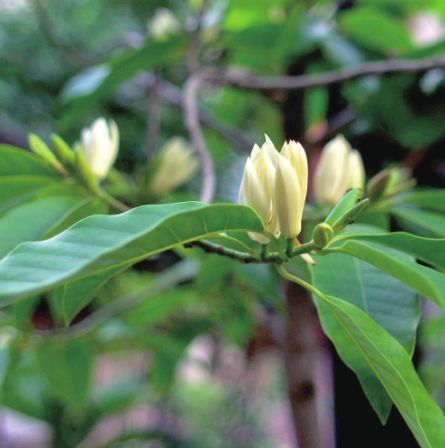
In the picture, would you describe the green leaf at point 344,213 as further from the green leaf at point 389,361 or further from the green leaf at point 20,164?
the green leaf at point 20,164

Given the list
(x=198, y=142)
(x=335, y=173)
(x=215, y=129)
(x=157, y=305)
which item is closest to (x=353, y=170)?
(x=335, y=173)

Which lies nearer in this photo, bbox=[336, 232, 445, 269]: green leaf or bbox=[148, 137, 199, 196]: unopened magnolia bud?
bbox=[336, 232, 445, 269]: green leaf

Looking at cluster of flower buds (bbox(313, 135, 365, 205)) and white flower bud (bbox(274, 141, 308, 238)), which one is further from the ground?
cluster of flower buds (bbox(313, 135, 365, 205))

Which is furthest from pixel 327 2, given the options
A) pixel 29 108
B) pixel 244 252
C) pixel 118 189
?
pixel 29 108

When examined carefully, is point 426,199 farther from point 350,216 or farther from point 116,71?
point 116,71

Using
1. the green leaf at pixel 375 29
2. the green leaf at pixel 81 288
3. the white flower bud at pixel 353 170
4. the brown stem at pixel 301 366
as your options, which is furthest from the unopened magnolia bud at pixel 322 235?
the green leaf at pixel 375 29

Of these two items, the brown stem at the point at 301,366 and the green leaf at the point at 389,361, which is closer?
the green leaf at the point at 389,361

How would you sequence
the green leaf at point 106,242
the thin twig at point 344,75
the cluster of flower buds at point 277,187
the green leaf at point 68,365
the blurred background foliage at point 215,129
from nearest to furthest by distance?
the green leaf at point 106,242
the cluster of flower buds at point 277,187
the thin twig at point 344,75
the blurred background foliage at point 215,129
the green leaf at point 68,365

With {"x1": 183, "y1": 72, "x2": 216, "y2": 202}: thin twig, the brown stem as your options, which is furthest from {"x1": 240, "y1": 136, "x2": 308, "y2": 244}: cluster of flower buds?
the brown stem

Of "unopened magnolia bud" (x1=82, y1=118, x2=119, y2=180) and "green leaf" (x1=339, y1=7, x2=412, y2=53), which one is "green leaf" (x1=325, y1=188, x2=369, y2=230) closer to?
"unopened magnolia bud" (x1=82, y1=118, x2=119, y2=180)
